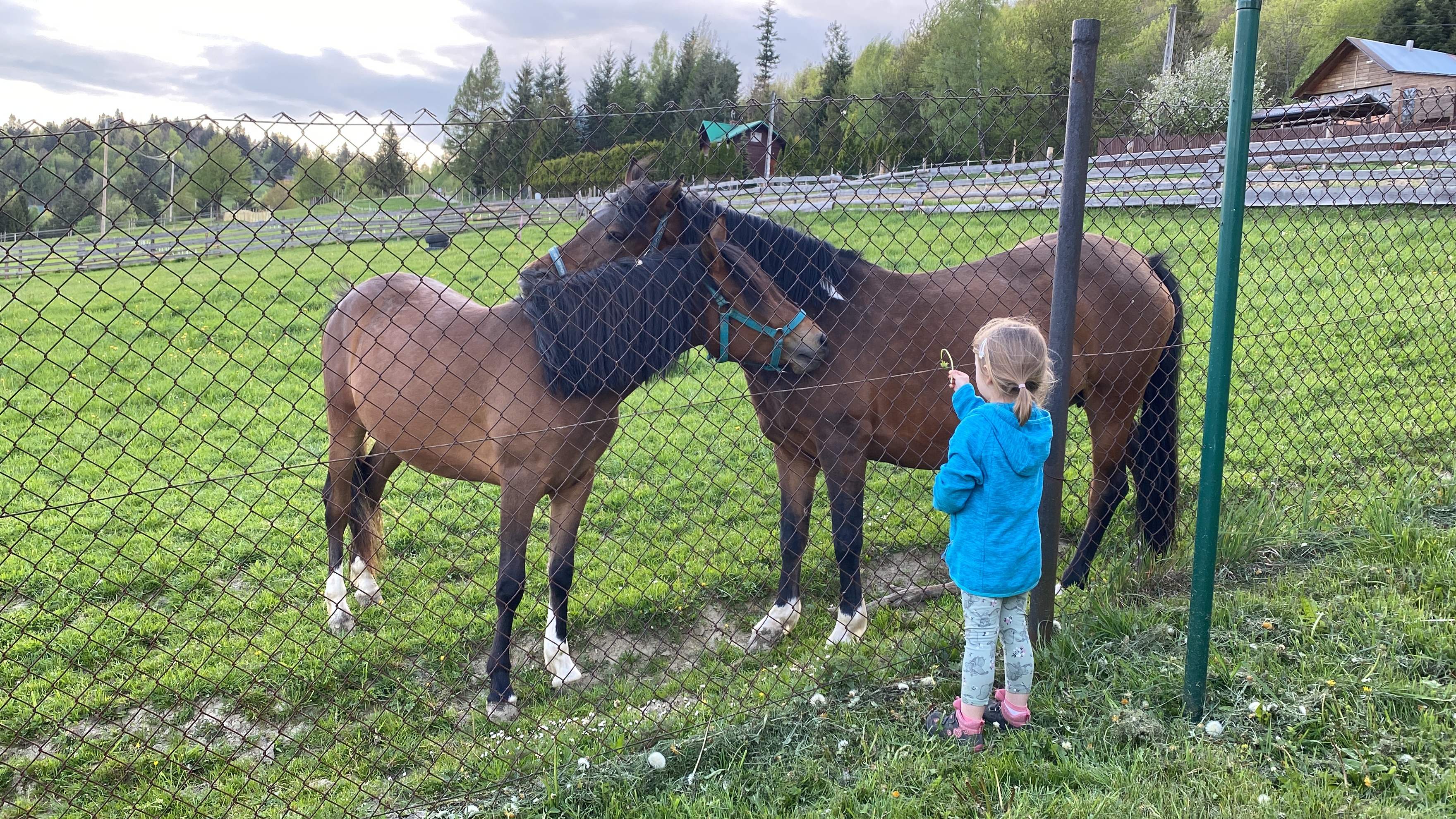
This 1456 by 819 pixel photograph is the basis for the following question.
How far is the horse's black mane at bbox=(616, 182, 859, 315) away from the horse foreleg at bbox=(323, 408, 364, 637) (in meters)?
1.86

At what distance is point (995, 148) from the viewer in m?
3.43

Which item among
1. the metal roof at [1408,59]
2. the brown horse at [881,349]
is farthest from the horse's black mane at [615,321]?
the metal roof at [1408,59]

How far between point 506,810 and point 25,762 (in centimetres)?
188

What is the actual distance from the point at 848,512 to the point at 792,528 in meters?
0.33

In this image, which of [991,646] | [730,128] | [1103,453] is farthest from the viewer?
[1103,453]

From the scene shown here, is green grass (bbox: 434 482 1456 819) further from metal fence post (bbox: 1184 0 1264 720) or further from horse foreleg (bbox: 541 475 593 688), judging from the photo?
horse foreleg (bbox: 541 475 593 688)

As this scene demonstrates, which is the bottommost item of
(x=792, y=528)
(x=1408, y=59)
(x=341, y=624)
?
(x=341, y=624)

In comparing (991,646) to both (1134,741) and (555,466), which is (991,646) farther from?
(555,466)

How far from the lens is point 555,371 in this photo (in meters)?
3.43

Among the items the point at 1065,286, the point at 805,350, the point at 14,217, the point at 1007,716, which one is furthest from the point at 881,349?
the point at 14,217

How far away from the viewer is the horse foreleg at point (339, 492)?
4320 mm

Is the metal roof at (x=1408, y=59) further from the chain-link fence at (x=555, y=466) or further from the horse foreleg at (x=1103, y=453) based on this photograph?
the horse foreleg at (x=1103, y=453)

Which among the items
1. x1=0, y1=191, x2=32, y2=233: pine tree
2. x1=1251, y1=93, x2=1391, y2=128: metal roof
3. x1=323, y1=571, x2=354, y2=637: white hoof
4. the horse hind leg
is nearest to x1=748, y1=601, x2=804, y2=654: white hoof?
x1=323, y1=571, x2=354, y2=637: white hoof

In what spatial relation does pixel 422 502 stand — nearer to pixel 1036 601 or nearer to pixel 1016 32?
pixel 1036 601
